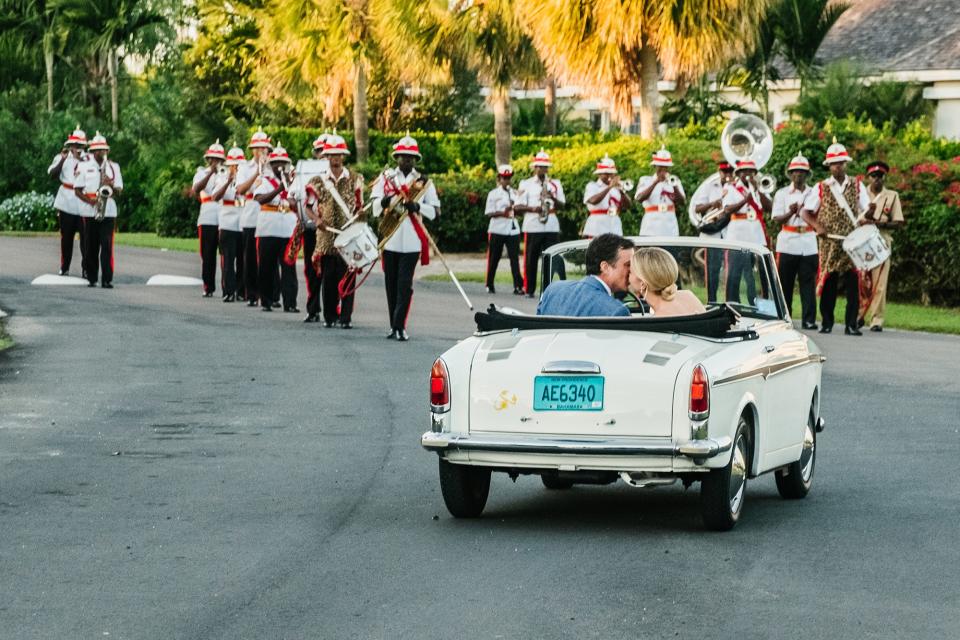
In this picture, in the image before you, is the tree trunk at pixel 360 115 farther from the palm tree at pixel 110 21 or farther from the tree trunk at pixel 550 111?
the palm tree at pixel 110 21

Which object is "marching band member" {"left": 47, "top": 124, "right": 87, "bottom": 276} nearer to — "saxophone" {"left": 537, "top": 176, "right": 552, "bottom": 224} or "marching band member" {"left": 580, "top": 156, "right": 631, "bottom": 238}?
"saxophone" {"left": 537, "top": 176, "right": 552, "bottom": 224}

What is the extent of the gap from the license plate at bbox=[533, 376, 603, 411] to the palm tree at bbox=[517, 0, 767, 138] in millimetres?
24088

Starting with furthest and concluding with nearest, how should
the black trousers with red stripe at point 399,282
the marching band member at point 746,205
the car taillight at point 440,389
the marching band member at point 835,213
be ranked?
the marching band member at point 746,205 < the marching band member at point 835,213 < the black trousers with red stripe at point 399,282 < the car taillight at point 440,389

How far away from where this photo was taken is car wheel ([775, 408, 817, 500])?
10203 mm

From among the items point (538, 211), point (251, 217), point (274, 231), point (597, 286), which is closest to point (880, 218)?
point (538, 211)

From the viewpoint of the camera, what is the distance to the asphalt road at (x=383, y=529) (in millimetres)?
7203

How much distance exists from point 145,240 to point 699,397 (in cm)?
3247

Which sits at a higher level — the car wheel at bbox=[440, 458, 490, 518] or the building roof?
the building roof

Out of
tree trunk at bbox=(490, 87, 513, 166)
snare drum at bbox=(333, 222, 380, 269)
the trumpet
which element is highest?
tree trunk at bbox=(490, 87, 513, 166)

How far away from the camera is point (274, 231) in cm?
2302

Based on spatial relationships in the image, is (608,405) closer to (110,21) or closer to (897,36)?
(897,36)

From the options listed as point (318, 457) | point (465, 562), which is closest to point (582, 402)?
point (465, 562)

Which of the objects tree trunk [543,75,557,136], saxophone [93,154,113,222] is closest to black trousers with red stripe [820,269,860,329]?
saxophone [93,154,113,222]

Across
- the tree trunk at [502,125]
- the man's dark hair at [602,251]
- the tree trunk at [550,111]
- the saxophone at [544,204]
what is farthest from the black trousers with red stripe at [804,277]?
the tree trunk at [550,111]
